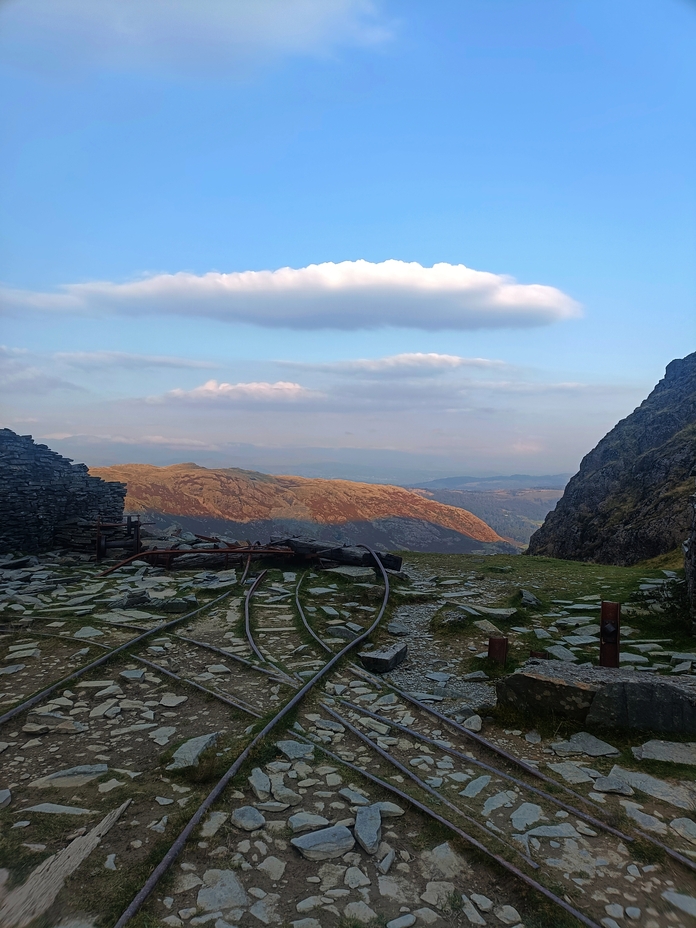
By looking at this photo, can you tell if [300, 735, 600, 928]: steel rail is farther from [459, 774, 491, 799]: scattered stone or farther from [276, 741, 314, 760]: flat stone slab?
[459, 774, 491, 799]: scattered stone

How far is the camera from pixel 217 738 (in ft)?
20.3

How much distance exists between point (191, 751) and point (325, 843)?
79.9 inches

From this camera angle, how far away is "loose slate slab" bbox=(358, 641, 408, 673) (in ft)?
28.7

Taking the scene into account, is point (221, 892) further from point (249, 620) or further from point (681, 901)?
point (249, 620)

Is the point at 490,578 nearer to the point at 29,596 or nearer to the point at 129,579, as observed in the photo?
the point at 129,579

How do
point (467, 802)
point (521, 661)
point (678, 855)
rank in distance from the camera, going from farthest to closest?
point (521, 661), point (467, 802), point (678, 855)

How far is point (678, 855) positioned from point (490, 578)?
37.9 feet

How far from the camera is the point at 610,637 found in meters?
7.81

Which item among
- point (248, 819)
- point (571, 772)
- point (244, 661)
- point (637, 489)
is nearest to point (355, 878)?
point (248, 819)

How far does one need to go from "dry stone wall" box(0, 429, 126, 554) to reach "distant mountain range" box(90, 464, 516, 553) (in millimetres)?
26323

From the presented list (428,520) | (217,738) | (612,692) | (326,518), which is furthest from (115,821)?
(428,520)

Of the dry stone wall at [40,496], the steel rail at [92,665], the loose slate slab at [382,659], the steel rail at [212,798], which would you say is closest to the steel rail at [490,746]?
the loose slate slab at [382,659]

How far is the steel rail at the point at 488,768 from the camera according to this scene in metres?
4.63

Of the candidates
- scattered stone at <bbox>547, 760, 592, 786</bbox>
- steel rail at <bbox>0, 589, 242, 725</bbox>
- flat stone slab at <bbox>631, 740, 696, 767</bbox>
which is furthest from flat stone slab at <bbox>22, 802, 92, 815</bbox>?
flat stone slab at <bbox>631, 740, 696, 767</bbox>
